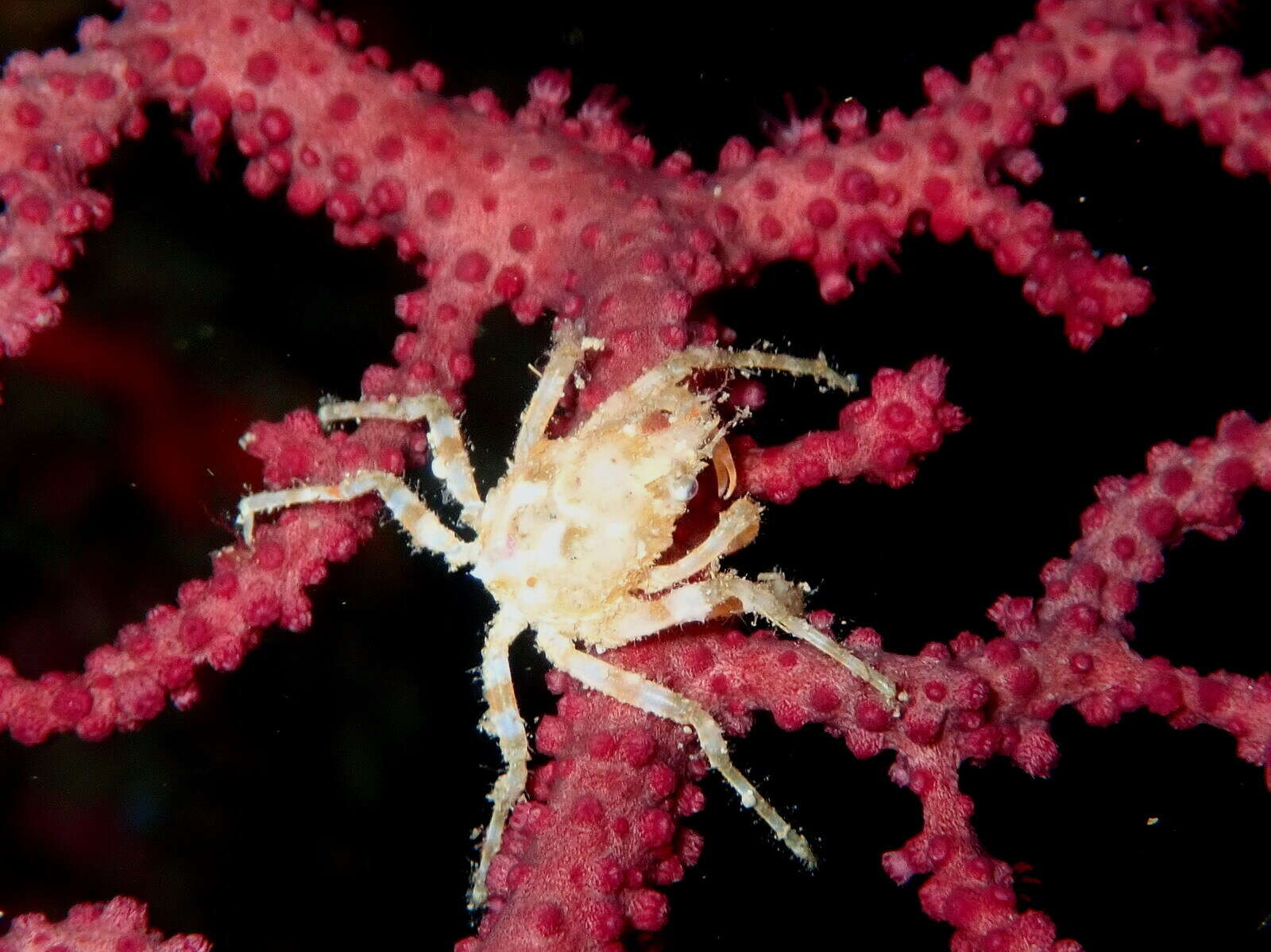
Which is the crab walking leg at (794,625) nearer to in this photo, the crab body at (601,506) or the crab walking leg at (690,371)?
the crab body at (601,506)

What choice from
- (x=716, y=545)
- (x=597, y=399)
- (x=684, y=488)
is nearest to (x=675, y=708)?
(x=716, y=545)

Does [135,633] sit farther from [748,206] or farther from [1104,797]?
[1104,797]

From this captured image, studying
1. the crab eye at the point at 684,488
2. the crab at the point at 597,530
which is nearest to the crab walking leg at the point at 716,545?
the crab at the point at 597,530

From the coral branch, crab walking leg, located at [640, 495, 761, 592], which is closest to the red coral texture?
the coral branch

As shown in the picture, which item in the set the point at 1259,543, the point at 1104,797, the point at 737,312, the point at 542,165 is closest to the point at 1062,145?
the point at 737,312

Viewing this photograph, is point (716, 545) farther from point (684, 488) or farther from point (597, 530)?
point (597, 530)

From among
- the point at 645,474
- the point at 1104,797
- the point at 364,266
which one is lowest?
the point at 1104,797

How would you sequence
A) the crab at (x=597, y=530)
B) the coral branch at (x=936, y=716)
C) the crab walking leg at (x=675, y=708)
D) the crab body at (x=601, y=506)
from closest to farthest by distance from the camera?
the coral branch at (x=936, y=716) → the crab walking leg at (x=675, y=708) → the crab at (x=597, y=530) → the crab body at (x=601, y=506)

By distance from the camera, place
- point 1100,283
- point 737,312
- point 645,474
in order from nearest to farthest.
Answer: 1. point 1100,283
2. point 645,474
3. point 737,312
